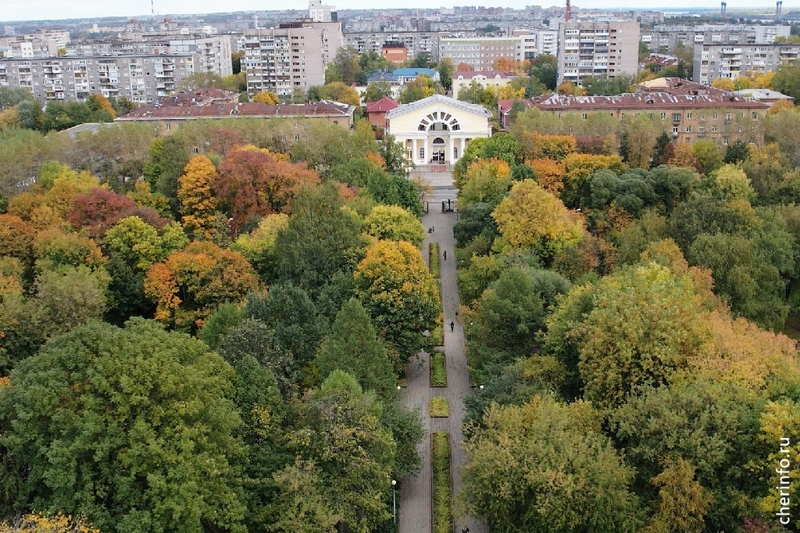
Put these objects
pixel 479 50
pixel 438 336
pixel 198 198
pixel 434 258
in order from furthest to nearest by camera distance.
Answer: pixel 479 50 → pixel 434 258 → pixel 198 198 → pixel 438 336

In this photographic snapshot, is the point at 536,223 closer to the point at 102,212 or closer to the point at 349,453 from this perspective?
the point at 349,453

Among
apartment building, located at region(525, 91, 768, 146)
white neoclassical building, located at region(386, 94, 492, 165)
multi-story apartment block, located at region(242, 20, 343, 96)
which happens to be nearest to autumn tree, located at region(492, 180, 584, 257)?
apartment building, located at region(525, 91, 768, 146)

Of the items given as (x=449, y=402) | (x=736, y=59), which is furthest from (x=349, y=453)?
(x=736, y=59)

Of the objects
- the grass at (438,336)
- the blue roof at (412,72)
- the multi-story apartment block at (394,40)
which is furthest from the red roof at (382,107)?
the multi-story apartment block at (394,40)

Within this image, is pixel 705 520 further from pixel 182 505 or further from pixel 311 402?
pixel 182 505

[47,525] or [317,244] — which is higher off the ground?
[317,244]

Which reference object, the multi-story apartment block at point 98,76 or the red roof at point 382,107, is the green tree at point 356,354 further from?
the multi-story apartment block at point 98,76
